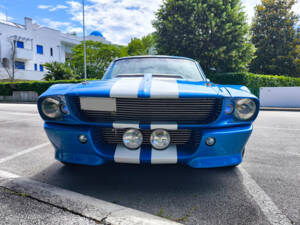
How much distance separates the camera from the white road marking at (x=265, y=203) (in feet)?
4.88

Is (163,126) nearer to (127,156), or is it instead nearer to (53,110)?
(127,156)

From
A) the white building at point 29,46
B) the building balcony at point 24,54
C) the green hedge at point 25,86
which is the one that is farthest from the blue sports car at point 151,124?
the building balcony at point 24,54

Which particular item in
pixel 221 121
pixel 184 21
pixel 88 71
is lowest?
pixel 221 121

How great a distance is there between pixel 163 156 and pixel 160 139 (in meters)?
0.14

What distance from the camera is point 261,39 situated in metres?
24.7

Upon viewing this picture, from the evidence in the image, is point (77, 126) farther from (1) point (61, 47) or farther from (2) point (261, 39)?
(1) point (61, 47)

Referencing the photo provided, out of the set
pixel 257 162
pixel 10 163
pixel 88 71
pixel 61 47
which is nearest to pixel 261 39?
pixel 88 71

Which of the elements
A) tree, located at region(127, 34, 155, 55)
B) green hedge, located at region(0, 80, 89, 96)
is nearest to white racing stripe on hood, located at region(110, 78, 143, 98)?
green hedge, located at region(0, 80, 89, 96)

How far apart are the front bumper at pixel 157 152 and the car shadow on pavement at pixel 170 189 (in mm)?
278

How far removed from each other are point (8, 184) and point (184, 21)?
55.8 feet

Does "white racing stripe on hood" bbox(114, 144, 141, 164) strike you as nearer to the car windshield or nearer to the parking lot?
the parking lot

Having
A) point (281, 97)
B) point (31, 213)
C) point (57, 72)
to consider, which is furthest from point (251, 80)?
point (57, 72)

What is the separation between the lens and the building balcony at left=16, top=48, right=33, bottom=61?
29047mm

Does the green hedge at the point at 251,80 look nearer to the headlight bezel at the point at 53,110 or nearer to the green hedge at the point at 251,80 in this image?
the green hedge at the point at 251,80
